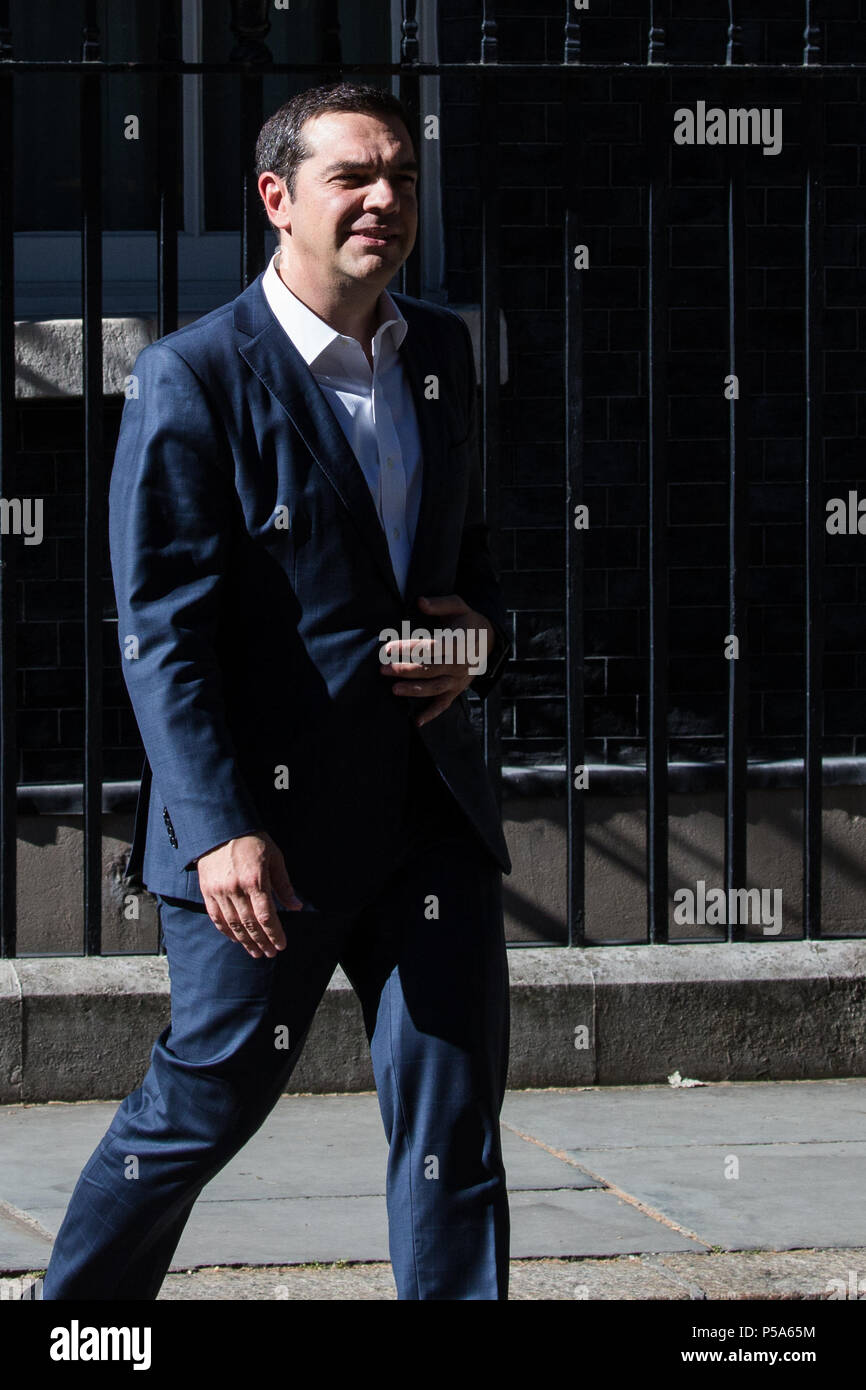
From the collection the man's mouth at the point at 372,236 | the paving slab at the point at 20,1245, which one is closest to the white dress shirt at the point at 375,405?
the man's mouth at the point at 372,236

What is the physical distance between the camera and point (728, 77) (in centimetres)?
512

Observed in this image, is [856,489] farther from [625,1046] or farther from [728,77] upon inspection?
[625,1046]

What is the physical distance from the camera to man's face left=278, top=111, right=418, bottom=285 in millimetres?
2844

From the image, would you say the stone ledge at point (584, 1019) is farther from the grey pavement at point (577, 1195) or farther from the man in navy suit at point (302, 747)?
the man in navy suit at point (302, 747)

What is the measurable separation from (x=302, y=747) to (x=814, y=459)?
9.25ft

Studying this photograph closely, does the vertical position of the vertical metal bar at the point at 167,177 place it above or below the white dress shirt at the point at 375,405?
above

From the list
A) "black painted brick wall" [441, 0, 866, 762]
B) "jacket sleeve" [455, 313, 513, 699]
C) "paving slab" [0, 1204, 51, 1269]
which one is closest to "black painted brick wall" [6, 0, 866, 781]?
"black painted brick wall" [441, 0, 866, 762]

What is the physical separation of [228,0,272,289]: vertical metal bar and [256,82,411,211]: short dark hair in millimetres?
→ 2034

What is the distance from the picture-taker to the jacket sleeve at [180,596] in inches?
107

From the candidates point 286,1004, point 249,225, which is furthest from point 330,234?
point 249,225

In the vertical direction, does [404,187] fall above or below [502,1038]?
above

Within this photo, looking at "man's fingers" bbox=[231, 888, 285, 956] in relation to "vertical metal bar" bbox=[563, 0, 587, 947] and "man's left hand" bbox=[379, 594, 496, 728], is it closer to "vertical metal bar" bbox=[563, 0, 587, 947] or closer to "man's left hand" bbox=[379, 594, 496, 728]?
"man's left hand" bbox=[379, 594, 496, 728]

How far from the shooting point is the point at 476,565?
3232 mm
